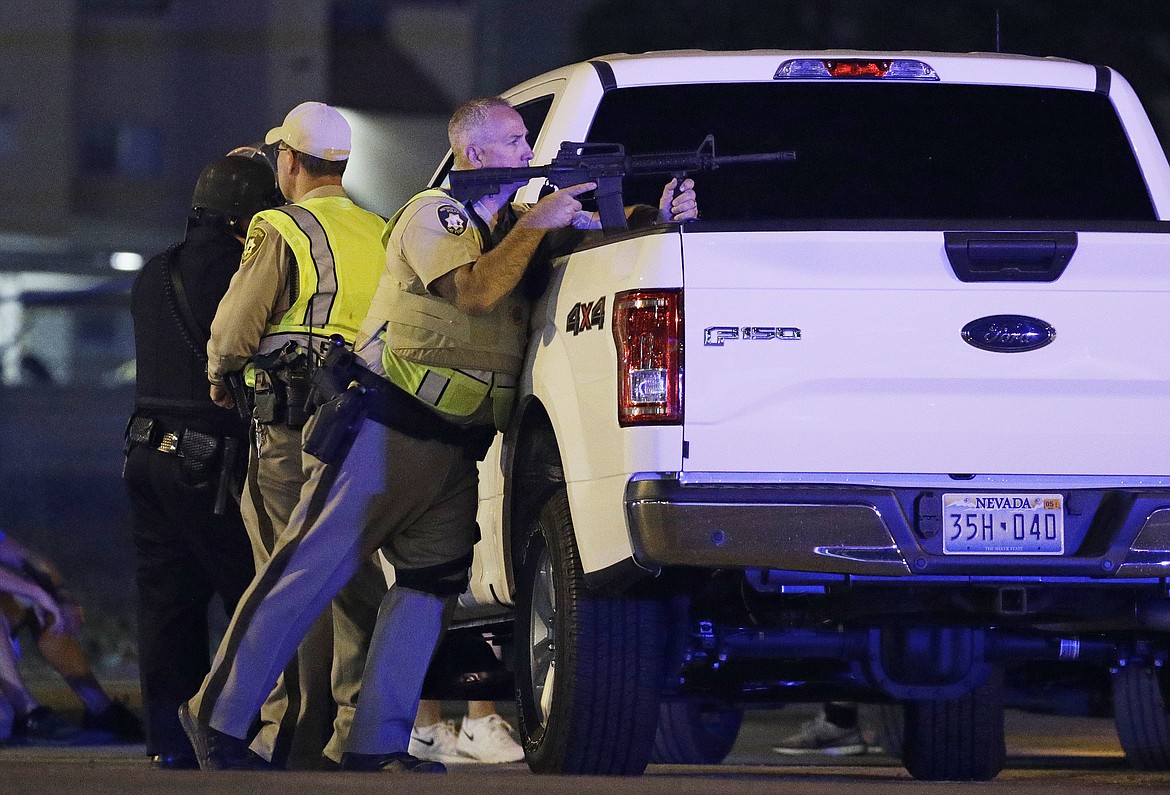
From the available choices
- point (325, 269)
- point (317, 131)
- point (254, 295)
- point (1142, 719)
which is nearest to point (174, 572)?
point (254, 295)

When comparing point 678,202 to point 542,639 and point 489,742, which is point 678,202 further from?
point 489,742

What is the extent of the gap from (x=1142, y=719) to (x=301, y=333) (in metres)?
3.49

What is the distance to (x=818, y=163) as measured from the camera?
692 centimetres

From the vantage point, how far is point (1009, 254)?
5.59 m

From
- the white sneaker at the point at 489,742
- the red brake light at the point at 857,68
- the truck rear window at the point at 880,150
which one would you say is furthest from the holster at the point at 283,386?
the white sneaker at the point at 489,742

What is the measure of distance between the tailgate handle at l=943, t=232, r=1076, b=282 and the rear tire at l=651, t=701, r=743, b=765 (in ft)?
11.9

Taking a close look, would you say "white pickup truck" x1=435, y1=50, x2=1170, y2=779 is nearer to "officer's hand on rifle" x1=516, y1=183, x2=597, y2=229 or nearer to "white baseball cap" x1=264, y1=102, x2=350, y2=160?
"officer's hand on rifle" x1=516, y1=183, x2=597, y2=229

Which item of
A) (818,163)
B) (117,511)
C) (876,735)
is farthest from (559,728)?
(117,511)

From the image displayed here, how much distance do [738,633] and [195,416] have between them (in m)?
2.35

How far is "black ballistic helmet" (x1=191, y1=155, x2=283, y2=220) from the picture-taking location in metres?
7.62

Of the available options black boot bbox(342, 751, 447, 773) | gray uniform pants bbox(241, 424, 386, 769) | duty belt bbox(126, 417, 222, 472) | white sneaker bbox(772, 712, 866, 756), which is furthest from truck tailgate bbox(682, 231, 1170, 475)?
white sneaker bbox(772, 712, 866, 756)

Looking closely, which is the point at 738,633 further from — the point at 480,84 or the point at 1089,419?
the point at 480,84

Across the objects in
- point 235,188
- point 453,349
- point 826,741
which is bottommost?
point 826,741

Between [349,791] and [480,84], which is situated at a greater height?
[480,84]
